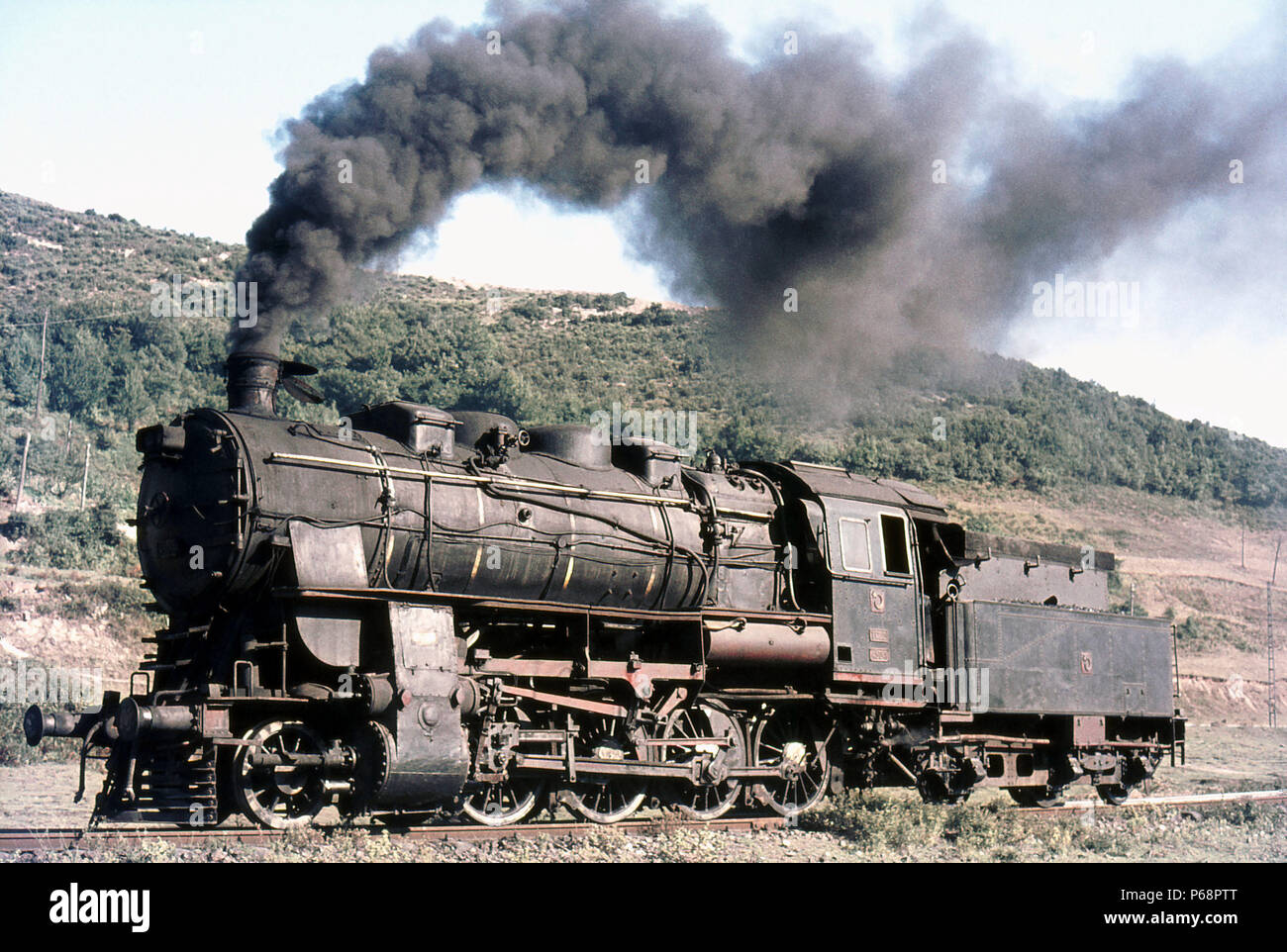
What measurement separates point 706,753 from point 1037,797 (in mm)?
5808

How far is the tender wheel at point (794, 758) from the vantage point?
12898 mm

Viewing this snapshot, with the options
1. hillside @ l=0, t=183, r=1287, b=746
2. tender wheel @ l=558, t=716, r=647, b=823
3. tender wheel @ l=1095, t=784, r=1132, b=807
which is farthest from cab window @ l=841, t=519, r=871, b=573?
hillside @ l=0, t=183, r=1287, b=746

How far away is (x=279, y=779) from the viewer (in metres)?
9.31

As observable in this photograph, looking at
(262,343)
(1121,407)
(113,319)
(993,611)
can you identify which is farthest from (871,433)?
(262,343)

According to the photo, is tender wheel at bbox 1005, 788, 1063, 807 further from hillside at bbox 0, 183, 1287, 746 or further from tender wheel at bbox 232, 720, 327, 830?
hillside at bbox 0, 183, 1287, 746

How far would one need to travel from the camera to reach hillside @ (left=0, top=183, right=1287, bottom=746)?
39.1 metres

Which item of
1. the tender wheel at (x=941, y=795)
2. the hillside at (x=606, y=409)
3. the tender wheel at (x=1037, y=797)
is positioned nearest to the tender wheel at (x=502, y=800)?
the tender wheel at (x=941, y=795)

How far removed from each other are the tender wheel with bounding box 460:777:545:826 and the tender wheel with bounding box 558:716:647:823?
1.02 feet

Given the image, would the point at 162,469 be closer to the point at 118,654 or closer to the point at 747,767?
the point at 747,767

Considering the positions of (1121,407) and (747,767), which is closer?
(747,767)

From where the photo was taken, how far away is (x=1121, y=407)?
207ft

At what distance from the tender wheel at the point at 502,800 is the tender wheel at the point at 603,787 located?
1.02 feet

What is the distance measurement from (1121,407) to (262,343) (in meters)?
59.4
